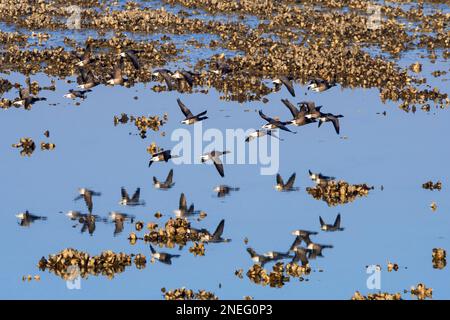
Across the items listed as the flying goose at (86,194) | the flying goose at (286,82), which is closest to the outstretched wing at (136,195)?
the flying goose at (86,194)

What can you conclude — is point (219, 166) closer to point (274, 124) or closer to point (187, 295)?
point (274, 124)

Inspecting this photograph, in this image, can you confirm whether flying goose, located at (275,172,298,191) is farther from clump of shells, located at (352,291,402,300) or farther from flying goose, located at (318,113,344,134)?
clump of shells, located at (352,291,402,300)

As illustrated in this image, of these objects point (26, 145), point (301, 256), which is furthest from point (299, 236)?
point (26, 145)

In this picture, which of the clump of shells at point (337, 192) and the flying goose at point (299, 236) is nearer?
the flying goose at point (299, 236)

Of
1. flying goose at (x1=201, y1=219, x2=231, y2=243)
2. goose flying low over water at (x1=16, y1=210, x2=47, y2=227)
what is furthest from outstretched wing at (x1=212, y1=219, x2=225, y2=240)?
goose flying low over water at (x1=16, y1=210, x2=47, y2=227)

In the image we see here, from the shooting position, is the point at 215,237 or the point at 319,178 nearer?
→ the point at 215,237

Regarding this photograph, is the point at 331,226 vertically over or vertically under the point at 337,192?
under

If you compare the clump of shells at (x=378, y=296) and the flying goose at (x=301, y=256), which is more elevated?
the flying goose at (x=301, y=256)

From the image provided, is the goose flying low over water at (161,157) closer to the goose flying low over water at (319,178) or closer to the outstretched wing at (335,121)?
the goose flying low over water at (319,178)
